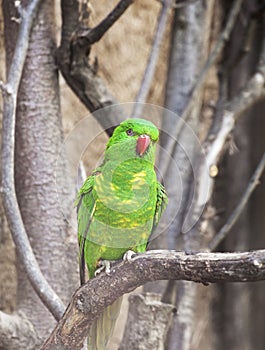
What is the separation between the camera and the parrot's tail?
122 centimetres

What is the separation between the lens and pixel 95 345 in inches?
48.1

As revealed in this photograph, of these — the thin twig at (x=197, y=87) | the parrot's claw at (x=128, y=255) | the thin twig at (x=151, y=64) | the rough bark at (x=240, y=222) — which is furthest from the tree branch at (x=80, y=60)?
the rough bark at (x=240, y=222)

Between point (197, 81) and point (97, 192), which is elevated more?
point (197, 81)

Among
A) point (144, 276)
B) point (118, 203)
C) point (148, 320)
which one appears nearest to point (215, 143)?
point (148, 320)

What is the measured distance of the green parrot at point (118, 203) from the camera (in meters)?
1.12

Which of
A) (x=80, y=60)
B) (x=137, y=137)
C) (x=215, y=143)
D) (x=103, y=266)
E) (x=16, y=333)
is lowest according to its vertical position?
(x=16, y=333)

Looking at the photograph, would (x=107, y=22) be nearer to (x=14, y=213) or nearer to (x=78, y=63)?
(x=78, y=63)

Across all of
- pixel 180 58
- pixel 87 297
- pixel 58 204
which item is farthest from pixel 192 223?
pixel 87 297

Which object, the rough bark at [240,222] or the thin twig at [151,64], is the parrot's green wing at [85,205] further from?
the rough bark at [240,222]

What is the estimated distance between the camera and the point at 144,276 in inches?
40.6

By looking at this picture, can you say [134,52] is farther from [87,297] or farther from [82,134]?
[87,297]

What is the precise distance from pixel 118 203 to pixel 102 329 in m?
0.26

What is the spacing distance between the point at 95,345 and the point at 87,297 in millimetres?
165

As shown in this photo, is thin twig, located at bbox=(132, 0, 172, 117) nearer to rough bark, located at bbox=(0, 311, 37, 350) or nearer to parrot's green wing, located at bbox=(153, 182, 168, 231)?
parrot's green wing, located at bbox=(153, 182, 168, 231)
